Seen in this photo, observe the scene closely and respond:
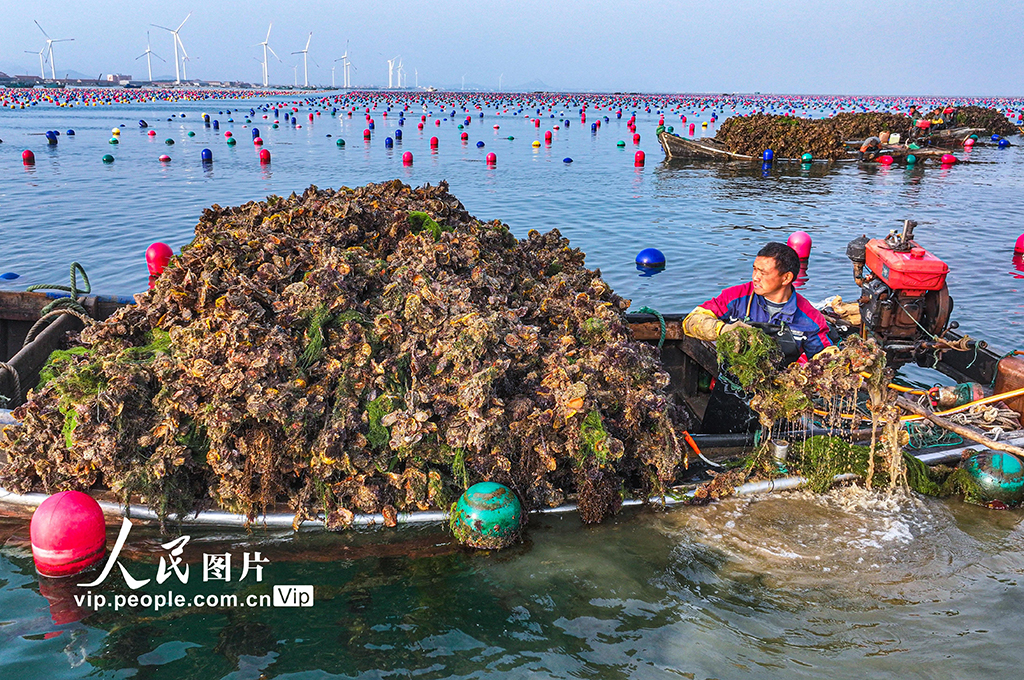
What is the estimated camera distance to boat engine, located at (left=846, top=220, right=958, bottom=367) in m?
6.58

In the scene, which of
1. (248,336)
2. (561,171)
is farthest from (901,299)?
(561,171)

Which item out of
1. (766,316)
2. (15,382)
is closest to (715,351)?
(766,316)

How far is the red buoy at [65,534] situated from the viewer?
4.34 m

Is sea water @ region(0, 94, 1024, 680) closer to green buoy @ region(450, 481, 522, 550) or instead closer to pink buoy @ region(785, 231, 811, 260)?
green buoy @ region(450, 481, 522, 550)

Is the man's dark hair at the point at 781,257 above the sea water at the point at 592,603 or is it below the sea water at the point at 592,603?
above

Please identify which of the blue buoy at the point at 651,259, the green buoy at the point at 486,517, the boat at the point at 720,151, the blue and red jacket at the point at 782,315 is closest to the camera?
the green buoy at the point at 486,517

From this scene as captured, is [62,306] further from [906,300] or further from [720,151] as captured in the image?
[720,151]

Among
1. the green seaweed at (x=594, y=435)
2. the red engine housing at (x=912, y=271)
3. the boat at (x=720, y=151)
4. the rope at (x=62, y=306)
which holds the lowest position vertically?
the green seaweed at (x=594, y=435)

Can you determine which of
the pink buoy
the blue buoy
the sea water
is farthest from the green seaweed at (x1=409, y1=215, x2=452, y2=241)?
the pink buoy

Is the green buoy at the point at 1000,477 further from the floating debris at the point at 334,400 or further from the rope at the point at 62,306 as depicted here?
the rope at the point at 62,306

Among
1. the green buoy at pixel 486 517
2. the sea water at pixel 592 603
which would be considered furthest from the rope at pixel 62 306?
the green buoy at pixel 486 517

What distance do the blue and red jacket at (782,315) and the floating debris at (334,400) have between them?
99 centimetres

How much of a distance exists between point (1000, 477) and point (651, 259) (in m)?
10.2

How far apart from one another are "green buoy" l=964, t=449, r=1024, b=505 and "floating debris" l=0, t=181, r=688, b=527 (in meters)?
2.39
